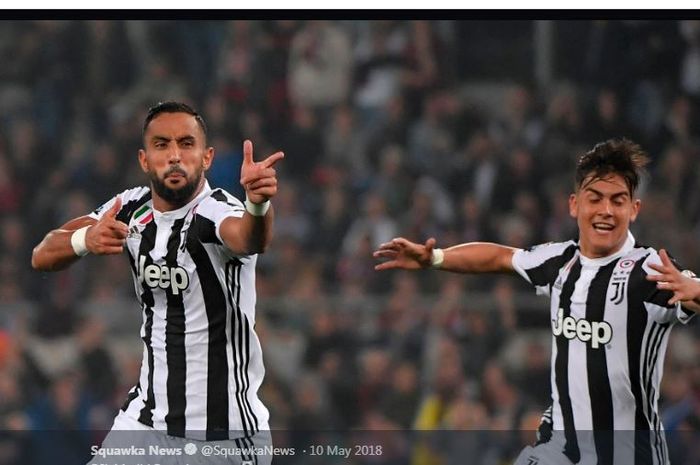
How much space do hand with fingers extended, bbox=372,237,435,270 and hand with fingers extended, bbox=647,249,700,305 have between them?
1.02 m

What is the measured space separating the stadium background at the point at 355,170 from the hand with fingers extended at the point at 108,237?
12.3 ft

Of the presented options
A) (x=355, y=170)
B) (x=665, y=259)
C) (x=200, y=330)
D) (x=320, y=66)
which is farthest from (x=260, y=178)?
(x=320, y=66)

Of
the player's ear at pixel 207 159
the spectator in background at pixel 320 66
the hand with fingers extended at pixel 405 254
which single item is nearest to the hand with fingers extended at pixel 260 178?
the player's ear at pixel 207 159

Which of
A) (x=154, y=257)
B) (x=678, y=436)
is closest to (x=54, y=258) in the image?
(x=154, y=257)

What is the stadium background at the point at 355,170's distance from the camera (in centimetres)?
891

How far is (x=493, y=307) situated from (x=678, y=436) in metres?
1.82

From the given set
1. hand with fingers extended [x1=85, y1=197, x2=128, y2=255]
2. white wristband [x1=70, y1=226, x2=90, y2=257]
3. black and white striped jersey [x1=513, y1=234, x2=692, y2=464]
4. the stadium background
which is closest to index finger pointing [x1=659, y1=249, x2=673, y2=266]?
black and white striped jersey [x1=513, y1=234, x2=692, y2=464]

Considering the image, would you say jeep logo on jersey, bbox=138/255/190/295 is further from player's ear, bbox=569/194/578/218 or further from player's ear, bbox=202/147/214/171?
player's ear, bbox=569/194/578/218

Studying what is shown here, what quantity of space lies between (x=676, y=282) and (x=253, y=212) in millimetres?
1570

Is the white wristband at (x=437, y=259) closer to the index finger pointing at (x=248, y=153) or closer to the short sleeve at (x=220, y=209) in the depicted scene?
the short sleeve at (x=220, y=209)

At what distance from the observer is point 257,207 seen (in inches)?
189

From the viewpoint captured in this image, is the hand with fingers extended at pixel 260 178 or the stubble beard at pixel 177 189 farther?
the stubble beard at pixel 177 189

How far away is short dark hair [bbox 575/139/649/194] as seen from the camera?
17.3 ft

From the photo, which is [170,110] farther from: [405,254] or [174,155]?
[405,254]
